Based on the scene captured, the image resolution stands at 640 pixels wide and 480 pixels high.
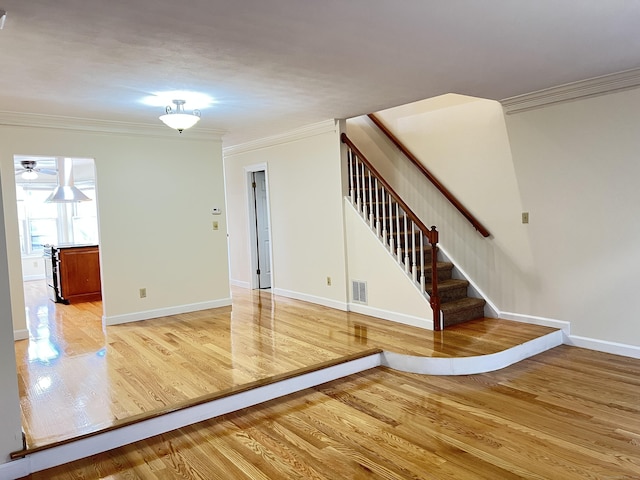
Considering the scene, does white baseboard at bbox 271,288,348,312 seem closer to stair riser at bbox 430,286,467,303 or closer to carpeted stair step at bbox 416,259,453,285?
carpeted stair step at bbox 416,259,453,285

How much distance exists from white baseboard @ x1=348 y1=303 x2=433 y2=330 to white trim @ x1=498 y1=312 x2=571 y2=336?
0.92m

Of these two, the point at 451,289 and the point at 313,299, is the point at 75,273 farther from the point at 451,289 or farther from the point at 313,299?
the point at 451,289

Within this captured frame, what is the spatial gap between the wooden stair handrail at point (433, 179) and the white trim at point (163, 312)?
300 cm

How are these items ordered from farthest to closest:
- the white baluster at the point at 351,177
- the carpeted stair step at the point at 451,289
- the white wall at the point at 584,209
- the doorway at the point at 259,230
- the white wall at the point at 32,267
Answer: the white wall at the point at 32,267, the doorway at the point at 259,230, the white baluster at the point at 351,177, the carpeted stair step at the point at 451,289, the white wall at the point at 584,209

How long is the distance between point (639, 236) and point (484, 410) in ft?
7.00

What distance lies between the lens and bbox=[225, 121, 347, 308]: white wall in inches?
225

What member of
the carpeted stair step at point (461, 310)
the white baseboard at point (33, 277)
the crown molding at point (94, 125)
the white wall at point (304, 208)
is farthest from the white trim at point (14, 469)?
the white baseboard at point (33, 277)

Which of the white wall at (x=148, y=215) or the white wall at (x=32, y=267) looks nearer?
the white wall at (x=148, y=215)

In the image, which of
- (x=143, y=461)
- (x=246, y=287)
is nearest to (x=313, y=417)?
(x=143, y=461)

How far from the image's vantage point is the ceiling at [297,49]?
2.42 m

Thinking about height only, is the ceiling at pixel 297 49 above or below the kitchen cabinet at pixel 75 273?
above

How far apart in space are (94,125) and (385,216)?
3417 mm

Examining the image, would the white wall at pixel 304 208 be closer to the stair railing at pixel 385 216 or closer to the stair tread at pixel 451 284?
the stair railing at pixel 385 216

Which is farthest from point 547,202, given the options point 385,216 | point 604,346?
point 385,216
